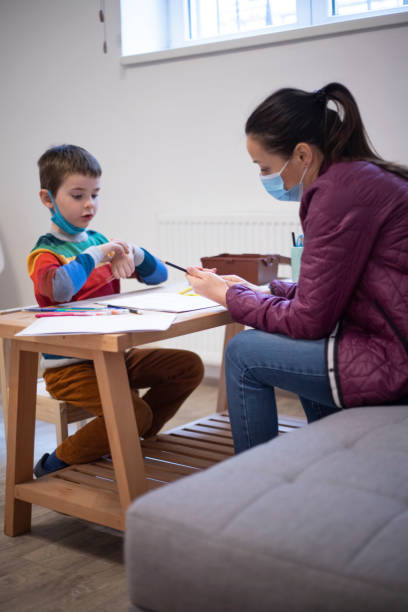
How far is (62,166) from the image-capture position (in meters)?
1.89

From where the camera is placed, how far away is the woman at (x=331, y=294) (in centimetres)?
121

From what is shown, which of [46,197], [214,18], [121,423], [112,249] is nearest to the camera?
[121,423]

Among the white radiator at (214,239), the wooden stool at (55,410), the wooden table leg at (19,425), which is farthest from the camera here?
the white radiator at (214,239)

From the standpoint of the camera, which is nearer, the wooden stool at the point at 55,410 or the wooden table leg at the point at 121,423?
the wooden table leg at the point at 121,423

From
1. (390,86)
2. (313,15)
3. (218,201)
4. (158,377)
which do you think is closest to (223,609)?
(158,377)

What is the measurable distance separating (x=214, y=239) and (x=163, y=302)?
1.39 meters

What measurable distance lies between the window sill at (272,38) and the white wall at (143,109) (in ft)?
0.09

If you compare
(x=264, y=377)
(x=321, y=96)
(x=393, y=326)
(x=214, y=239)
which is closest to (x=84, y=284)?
(x=264, y=377)

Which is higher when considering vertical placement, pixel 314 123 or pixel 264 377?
pixel 314 123

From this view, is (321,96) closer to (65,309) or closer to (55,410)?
(65,309)

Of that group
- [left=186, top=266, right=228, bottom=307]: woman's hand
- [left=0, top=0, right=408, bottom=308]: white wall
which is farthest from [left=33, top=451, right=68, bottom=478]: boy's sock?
[left=0, top=0, right=408, bottom=308]: white wall

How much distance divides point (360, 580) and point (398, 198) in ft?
2.37

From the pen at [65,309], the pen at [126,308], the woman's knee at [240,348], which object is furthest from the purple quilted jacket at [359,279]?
the pen at [65,309]

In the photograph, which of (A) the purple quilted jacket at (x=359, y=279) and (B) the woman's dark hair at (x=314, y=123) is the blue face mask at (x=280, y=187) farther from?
(A) the purple quilted jacket at (x=359, y=279)
